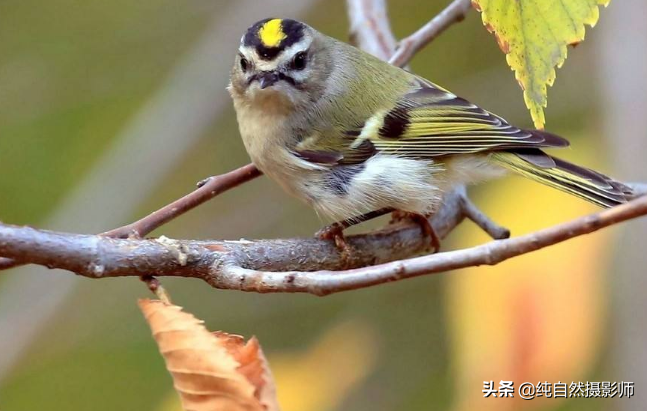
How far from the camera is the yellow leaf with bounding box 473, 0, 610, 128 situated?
4.01 feet

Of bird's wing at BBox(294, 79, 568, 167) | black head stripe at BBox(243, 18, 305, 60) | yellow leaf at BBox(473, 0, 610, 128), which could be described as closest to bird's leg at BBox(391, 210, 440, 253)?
bird's wing at BBox(294, 79, 568, 167)

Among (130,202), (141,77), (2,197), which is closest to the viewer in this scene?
(130,202)

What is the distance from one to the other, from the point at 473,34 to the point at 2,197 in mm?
2344

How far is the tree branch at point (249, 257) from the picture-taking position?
0.92 m

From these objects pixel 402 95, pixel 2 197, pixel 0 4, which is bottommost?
pixel 402 95

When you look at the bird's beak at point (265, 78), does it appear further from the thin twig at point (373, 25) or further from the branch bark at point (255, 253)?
the thin twig at point (373, 25)

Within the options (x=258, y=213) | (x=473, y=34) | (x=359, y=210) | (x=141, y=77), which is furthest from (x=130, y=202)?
(x=473, y=34)

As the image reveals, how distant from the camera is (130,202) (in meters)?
3.01

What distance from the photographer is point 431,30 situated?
234 cm

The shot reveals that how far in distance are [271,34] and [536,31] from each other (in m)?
1.11

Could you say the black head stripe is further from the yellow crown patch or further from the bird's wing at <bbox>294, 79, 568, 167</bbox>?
the bird's wing at <bbox>294, 79, 568, 167</bbox>

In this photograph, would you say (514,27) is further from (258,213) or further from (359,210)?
(258,213)

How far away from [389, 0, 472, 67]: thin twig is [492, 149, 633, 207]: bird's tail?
39 centimetres

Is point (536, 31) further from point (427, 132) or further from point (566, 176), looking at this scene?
point (427, 132)
